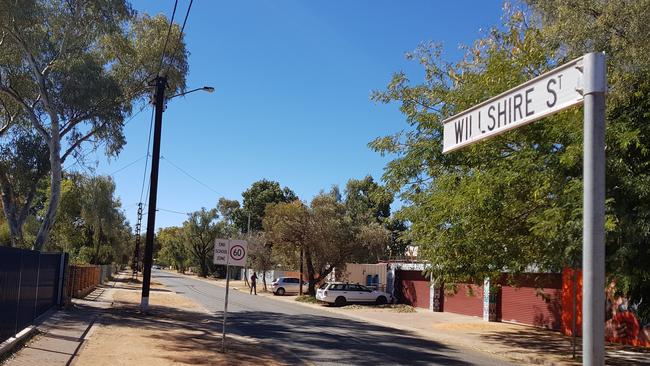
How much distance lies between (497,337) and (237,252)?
38.0 ft

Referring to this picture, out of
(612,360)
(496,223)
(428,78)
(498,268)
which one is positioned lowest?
(612,360)

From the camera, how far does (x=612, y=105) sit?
1230 cm

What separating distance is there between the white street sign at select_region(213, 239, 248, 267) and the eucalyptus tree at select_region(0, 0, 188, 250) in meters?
10.6

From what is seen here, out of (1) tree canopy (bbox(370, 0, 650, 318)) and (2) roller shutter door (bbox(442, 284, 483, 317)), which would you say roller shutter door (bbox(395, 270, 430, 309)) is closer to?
(2) roller shutter door (bbox(442, 284, 483, 317))

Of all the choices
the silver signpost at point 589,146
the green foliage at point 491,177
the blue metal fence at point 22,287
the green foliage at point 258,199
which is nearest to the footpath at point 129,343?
the blue metal fence at point 22,287

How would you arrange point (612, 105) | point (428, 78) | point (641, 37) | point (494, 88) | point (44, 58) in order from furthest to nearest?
point (44, 58)
point (428, 78)
point (494, 88)
point (612, 105)
point (641, 37)

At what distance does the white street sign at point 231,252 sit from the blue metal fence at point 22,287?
13.9 ft

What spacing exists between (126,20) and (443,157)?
13.6 m

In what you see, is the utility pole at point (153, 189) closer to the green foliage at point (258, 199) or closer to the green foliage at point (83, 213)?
the green foliage at point (83, 213)

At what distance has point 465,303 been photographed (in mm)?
31203

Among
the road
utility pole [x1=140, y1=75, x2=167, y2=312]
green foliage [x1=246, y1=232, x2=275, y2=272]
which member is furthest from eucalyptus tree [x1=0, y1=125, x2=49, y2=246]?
green foliage [x1=246, y1=232, x2=275, y2=272]

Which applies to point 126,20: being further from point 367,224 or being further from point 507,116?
point 367,224

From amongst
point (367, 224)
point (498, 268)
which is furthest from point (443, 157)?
point (367, 224)

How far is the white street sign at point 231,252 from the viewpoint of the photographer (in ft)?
47.0
